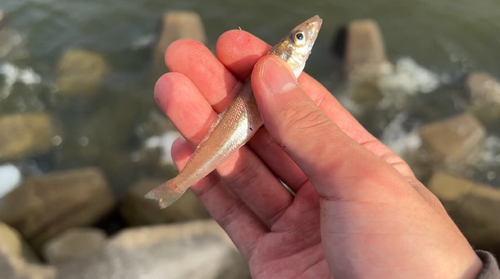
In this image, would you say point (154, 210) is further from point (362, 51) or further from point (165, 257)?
point (362, 51)

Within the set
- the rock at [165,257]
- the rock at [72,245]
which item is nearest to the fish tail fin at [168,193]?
the rock at [165,257]

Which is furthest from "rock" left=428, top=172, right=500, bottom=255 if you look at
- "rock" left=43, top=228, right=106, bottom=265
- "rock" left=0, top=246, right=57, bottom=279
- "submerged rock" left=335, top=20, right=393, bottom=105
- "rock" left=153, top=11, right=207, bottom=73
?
"rock" left=153, top=11, right=207, bottom=73

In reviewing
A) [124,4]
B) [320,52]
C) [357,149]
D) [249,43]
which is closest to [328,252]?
[357,149]

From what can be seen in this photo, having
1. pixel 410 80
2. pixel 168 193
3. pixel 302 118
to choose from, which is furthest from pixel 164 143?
pixel 410 80

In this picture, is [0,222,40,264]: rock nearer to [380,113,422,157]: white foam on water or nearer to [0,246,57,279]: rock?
[0,246,57,279]: rock

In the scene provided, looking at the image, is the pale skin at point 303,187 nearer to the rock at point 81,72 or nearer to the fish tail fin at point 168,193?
the fish tail fin at point 168,193

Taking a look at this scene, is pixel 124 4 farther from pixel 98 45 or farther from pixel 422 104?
pixel 422 104
